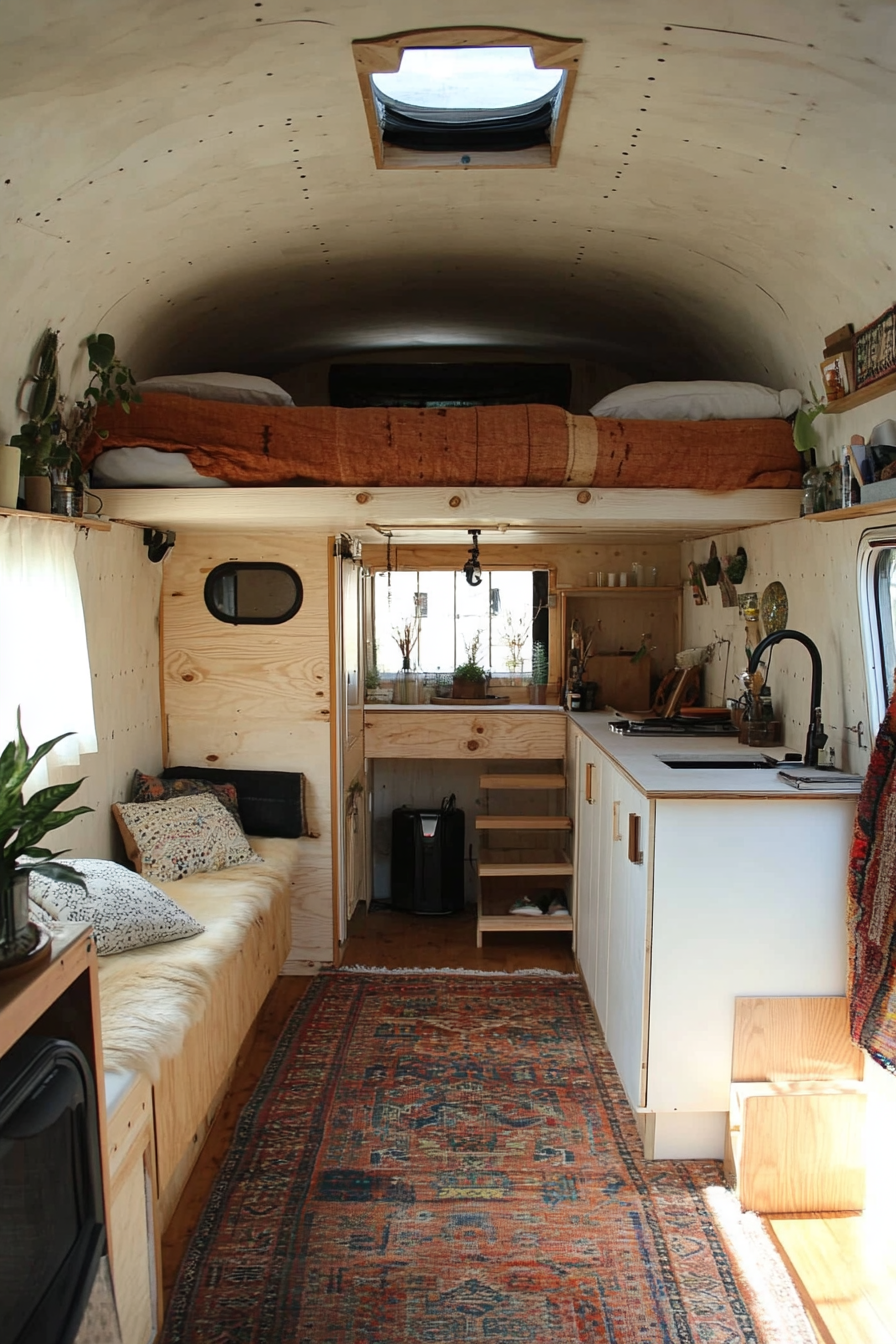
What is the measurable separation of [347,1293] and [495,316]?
394cm

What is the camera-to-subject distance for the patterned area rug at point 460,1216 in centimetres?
228

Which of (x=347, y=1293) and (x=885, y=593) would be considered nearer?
(x=347, y=1293)

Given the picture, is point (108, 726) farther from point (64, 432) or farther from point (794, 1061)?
point (794, 1061)

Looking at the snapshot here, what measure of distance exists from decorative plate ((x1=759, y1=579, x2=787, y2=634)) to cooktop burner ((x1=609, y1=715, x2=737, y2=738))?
46 cm

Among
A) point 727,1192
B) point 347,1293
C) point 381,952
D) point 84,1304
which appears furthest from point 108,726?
point 727,1192

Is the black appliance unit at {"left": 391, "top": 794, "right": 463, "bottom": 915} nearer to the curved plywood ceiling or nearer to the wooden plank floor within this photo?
the curved plywood ceiling

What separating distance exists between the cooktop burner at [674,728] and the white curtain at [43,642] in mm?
2128

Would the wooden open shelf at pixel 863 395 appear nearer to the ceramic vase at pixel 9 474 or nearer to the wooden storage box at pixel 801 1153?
the wooden storage box at pixel 801 1153

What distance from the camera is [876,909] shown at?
2.67 m

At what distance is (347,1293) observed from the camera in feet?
7.75

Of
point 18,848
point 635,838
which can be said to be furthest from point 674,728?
point 18,848

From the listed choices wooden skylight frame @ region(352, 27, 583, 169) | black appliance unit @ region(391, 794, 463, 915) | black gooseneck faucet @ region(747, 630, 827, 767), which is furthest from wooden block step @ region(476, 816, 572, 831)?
wooden skylight frame @ region(352, 27, 583, 169)

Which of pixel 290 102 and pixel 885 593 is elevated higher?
pixel 290 102

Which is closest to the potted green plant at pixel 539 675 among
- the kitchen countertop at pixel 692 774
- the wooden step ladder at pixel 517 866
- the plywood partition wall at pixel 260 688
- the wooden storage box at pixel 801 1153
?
the wooden step ladder at pixel 517 866
